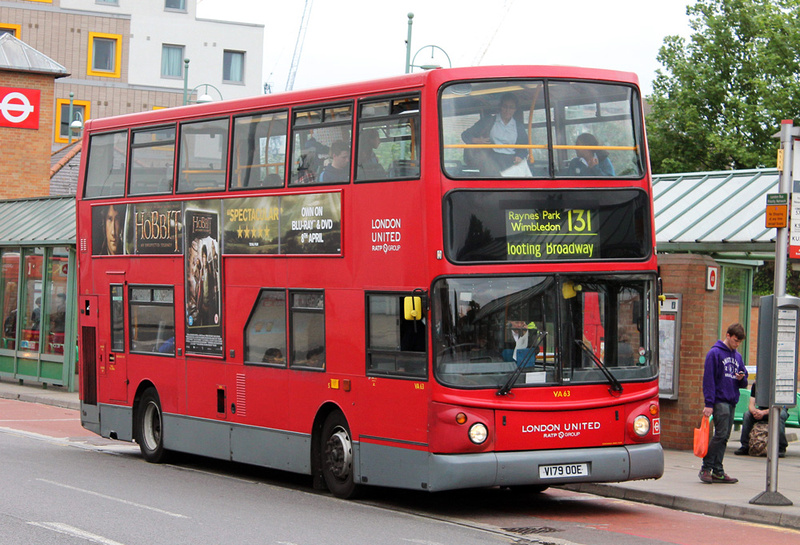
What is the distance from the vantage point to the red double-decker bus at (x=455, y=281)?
37.0 feet

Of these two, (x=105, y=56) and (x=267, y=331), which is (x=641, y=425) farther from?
(x=105, y=56)

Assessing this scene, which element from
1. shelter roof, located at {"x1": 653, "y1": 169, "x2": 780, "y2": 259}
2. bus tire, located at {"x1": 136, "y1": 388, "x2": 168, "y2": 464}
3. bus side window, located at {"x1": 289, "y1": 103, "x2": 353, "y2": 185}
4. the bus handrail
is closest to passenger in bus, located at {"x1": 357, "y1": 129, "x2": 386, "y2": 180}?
bus side window, located at {"x1": 289, "y1": 103, "x2": 353, "y2": 185}

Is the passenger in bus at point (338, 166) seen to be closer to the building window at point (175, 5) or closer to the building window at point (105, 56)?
the building window at point (105, 56)

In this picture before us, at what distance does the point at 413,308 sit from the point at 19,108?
2769 cm

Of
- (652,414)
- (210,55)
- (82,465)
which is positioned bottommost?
(82,465)

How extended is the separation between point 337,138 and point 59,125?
56472 mm

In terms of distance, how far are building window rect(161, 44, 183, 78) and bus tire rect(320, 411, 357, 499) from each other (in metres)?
58.8

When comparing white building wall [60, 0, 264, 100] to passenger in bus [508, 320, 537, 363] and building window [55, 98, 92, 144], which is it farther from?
passenger in bus [508, 320, 537, 363]

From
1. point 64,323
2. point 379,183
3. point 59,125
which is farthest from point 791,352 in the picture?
point 59,125

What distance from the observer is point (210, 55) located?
70250mm

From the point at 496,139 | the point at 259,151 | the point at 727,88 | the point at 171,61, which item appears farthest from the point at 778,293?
the point at 171,61

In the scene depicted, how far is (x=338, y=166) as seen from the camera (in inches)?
499

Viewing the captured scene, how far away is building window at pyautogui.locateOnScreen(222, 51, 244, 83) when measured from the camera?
70812mm

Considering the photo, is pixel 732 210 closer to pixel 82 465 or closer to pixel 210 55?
pixel 82 465
